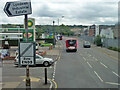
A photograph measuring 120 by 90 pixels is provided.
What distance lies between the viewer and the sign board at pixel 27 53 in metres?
6.21

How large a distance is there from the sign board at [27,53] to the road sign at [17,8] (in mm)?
1155

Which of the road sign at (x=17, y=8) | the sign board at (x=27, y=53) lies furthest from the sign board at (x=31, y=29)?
the road sign at (x=17, y=8)

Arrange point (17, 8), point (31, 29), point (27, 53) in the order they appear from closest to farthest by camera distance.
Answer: point (17, 8)
point (27, 53)
point (31, 29)

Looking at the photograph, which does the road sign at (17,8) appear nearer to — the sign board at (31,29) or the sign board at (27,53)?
the sign board at (27,53)

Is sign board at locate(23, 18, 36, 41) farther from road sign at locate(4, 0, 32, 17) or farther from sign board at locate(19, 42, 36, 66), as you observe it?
road sign at locate(4, 0, 32, 17)

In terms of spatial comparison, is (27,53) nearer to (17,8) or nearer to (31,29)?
(17,8)

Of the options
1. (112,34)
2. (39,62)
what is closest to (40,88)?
(39,62)

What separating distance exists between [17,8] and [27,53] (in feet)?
5.60

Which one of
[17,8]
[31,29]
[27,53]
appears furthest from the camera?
[31,29]

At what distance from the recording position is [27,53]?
6.25m

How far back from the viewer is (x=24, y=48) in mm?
6215

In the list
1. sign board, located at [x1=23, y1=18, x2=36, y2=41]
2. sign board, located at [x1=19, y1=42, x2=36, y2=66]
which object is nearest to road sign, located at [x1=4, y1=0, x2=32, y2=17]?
sign board, located at [x1=19, y1=42, x2=36, y2=66]

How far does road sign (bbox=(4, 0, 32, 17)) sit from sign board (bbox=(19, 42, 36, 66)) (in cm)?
116

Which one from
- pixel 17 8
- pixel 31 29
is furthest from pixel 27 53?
pixel 31 29
